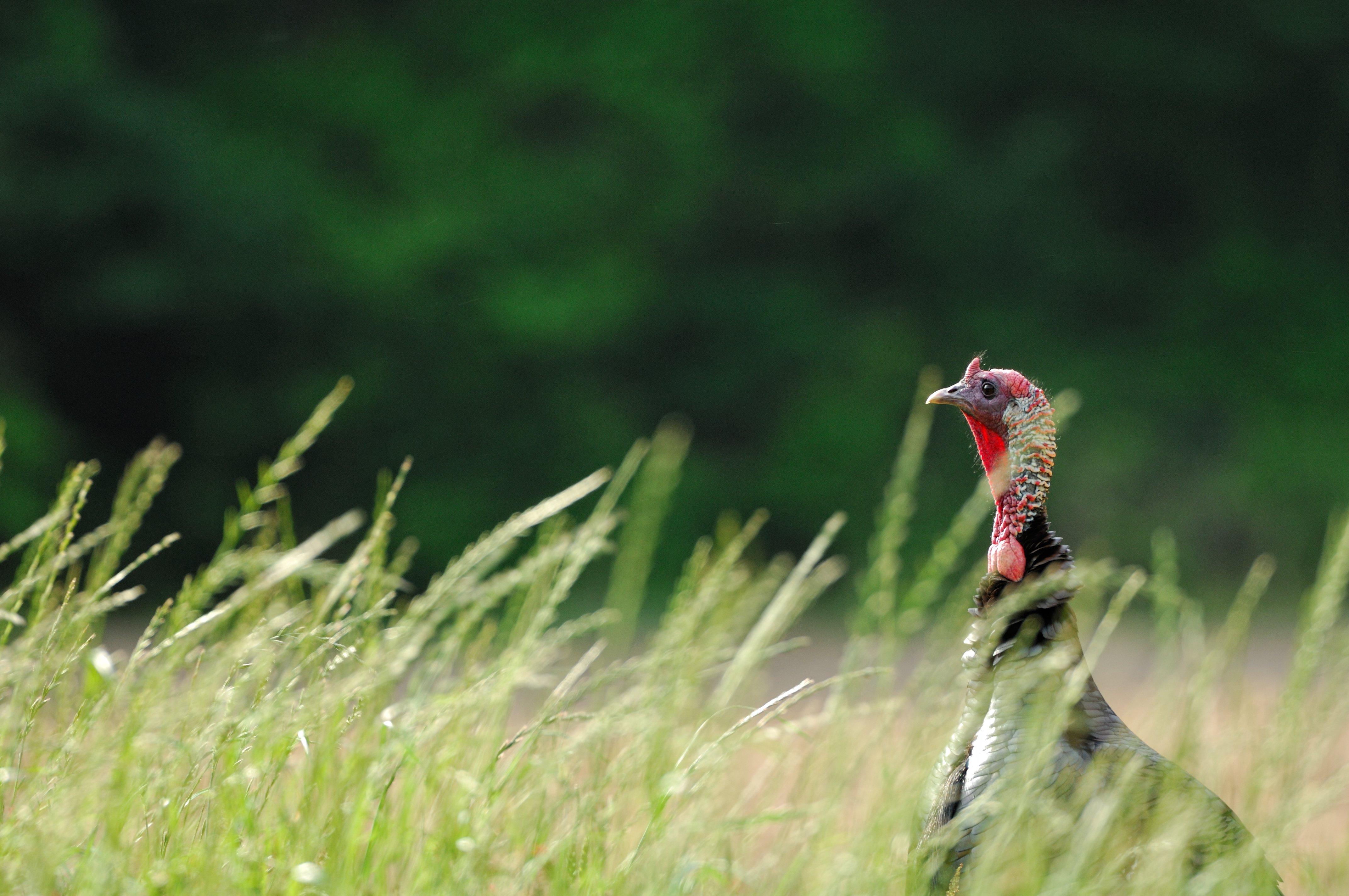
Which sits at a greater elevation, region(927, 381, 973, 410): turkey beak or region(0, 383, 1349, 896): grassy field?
region(927, 381, 973, 410): turkey beak

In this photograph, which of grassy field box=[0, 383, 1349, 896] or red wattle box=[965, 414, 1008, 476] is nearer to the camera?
grassy field box=[0, 383, 1349, 896]

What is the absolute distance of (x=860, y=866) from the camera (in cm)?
160

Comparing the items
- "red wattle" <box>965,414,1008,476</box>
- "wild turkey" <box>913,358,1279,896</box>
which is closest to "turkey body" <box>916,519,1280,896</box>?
"wild turkey" <box>913,358,1279,896</box>

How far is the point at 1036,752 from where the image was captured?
1500 millimetres

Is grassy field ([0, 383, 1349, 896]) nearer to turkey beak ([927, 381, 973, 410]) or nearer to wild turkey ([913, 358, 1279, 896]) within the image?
wild turkey ([913, 358, 1279, 896])

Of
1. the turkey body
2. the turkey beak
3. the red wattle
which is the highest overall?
the turkey beak

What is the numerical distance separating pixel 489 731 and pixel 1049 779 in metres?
0.82

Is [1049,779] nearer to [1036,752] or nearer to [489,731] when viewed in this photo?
[1036,752]

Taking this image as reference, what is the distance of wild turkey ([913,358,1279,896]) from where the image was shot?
1.51 meters

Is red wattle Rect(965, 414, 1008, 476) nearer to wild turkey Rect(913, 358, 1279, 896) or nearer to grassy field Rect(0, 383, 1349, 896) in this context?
wild turkey Rect(913, 358, 1279, 896)

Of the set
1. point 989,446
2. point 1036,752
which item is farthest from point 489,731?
point 989,446

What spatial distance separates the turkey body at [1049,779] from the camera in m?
1.53

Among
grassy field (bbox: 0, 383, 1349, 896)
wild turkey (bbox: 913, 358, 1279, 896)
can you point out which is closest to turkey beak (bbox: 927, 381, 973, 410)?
wild turkey (bbox: 913, 358, 1279, 896)

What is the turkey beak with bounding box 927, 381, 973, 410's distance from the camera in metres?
2.01
